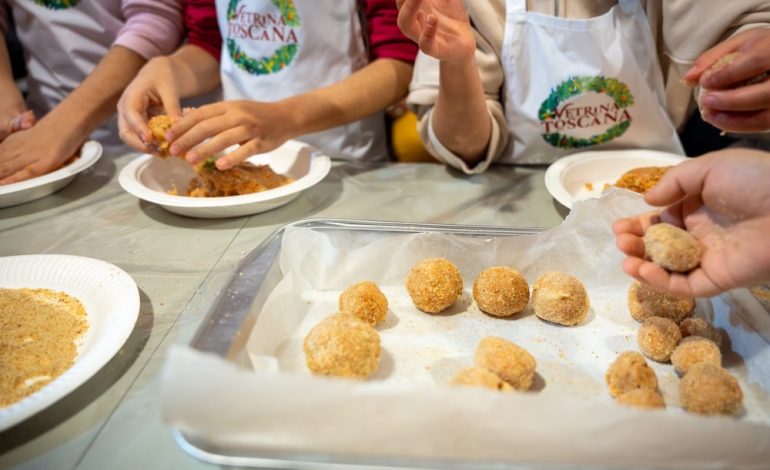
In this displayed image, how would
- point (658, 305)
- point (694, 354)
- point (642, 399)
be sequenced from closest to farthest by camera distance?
point (642, 399)
point (694, 354)
point (658, 305)

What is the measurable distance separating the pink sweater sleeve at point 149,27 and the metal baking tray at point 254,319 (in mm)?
1091

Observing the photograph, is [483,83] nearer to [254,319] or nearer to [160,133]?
[160,133]

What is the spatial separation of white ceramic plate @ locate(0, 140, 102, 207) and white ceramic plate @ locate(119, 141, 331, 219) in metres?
0.14

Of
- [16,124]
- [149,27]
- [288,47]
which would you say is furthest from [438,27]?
[16,124]

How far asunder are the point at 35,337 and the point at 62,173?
68cm

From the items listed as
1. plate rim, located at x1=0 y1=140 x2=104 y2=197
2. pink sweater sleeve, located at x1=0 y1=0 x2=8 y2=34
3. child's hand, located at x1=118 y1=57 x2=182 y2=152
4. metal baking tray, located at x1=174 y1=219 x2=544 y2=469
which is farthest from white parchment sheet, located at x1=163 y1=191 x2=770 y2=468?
pink sweater sleeve, located at x1=0 y1=0 x2=8 y2=34

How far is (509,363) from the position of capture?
817 millimetres

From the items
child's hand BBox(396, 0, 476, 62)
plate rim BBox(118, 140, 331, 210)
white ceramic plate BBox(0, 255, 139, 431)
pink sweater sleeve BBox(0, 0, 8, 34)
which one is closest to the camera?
white ceramic plate BBox(0, 255, 139, 431)

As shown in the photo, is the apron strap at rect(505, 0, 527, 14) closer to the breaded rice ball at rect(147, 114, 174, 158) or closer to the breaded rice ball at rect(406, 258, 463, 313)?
the breaded rice ball at rect(406, 258, 463, 313)

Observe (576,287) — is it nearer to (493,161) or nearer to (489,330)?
(489,330)

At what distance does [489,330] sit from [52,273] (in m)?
0.83

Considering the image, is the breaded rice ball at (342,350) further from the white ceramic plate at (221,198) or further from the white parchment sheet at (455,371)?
the white ceramic plate at (221,198)

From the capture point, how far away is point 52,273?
1061 mm

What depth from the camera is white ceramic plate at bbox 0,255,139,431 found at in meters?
0.72
